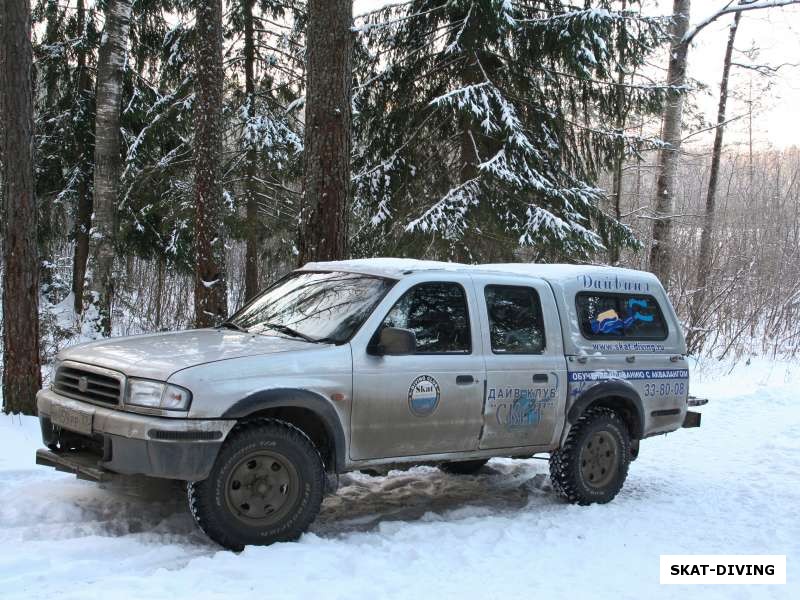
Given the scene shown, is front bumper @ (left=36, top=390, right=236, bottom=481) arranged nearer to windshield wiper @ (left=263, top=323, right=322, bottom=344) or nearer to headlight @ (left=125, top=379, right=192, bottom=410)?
headlight @ (left=125, top=379, right=192, bottom=410)

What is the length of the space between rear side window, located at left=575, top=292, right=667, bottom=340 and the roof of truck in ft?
0.75

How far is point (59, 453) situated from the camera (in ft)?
16.8

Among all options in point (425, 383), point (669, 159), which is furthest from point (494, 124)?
point (425, 383)

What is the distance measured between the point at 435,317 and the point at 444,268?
448mm

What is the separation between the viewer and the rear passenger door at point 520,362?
599 centimetres

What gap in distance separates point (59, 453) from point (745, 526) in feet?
17.0

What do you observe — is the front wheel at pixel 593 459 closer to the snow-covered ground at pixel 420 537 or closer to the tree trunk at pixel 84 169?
the snow-covered ground at pixel 420 537

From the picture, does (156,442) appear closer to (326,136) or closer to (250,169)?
(326,136)

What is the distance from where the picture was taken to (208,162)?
1116cm

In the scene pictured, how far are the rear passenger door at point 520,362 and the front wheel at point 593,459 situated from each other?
0.27 meters

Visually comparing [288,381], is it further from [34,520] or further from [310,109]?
[310,109]

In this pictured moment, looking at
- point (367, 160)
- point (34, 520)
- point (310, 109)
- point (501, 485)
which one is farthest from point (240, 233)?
point (34, 520)

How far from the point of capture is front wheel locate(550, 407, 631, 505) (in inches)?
256

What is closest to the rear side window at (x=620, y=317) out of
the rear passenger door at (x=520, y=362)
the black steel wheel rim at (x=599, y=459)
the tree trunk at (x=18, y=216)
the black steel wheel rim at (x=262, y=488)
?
the rear passenger door at (x=520, y=362)
